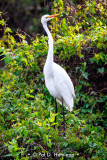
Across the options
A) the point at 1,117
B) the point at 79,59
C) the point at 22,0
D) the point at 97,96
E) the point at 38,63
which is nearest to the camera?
the point at 1,117

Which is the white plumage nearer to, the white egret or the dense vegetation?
the white egret

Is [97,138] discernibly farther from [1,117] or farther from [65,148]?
[1,117]

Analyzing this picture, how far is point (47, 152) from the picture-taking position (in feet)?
8.77

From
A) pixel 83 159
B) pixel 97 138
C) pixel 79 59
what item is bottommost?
pixel 83 159

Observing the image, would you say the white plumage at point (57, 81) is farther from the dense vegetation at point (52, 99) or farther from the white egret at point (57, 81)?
the dense vegetation at point (52, 99)

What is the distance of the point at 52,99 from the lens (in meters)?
4.00

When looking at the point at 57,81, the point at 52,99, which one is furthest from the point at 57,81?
the point at 52,99

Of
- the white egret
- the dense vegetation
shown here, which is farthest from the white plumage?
the dense vegetation

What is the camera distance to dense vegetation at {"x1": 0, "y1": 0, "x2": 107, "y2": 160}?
2826 millimetres

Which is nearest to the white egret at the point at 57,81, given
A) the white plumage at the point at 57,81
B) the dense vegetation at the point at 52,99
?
the white plumage at the point at 57,81

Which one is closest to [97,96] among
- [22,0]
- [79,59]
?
[79,59]

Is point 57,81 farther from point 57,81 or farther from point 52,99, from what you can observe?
point 52,99

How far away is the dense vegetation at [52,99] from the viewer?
283 centimetres

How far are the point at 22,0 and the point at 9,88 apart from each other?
95.9 inches
